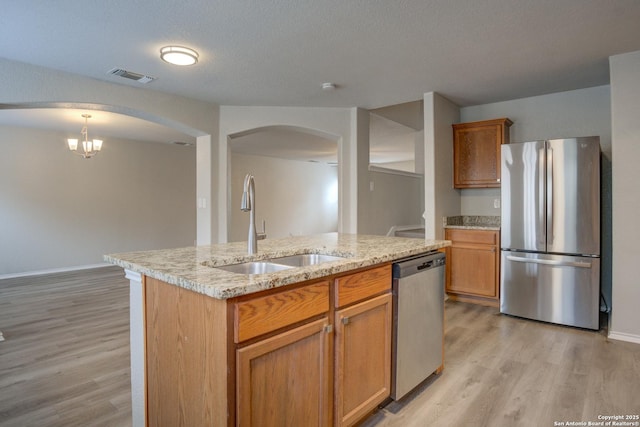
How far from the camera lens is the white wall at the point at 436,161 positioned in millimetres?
3891

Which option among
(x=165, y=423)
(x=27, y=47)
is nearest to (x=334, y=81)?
(x=27, y=47)

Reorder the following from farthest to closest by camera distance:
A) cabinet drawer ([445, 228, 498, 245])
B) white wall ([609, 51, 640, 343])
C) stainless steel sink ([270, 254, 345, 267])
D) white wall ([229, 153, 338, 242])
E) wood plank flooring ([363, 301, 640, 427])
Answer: white wall ([229, 153, 338, 242])
cabinet drawer ([445, 228, 498, 245])
white wall ([609, 51, 640, 343])
stainless steel sink ([270, 254, 345, 267])
wood plank flooring ([363, 301, 640, 427])

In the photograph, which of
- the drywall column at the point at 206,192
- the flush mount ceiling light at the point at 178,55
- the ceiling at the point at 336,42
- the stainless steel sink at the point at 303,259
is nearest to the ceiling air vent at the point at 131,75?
the ceiling at the point at 336,42

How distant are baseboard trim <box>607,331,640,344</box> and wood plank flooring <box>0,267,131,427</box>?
11.7 ft

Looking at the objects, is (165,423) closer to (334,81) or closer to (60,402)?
(60,402)

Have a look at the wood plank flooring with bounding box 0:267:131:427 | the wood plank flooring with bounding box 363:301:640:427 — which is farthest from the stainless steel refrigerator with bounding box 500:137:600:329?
the wood plank flooring with bounding box 0:267:131:427

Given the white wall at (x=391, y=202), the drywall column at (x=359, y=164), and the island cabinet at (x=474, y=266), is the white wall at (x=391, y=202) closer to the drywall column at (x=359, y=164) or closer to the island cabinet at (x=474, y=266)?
the drywall column at (x=359, y=164)

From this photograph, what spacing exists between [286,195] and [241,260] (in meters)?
7.87

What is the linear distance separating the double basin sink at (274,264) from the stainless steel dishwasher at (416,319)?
42cm

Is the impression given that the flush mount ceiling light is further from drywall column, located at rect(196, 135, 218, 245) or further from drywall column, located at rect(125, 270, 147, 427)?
drywall column, located at rect(125, 270, 147, 427)

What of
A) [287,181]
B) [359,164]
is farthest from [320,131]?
[287,181]

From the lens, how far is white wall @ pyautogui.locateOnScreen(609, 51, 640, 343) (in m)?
2.85

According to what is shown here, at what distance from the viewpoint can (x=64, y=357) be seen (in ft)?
8.77

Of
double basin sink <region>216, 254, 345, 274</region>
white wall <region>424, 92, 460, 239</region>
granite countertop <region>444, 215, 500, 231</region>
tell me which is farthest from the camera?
granite countertop <region>444, 215, 500, 231</region>
